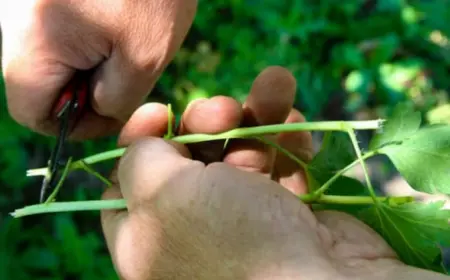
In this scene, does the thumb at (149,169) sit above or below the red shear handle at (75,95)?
above

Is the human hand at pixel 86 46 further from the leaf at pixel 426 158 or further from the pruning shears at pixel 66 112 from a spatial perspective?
the leaf at pixel 426 158

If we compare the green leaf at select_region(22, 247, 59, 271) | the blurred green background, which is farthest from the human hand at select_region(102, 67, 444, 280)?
the blurred green background

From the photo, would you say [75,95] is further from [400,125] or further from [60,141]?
[400,125]

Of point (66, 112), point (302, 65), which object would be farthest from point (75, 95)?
point (302, 65)

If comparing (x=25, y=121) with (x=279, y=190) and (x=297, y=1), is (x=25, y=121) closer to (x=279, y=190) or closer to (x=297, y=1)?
(x=279, y=190)

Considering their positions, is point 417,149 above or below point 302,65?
above

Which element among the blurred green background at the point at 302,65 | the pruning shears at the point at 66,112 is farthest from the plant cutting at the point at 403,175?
the blurred green background at the point at 302,65

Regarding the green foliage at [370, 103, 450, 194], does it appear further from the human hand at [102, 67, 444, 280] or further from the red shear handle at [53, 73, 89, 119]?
the red shear handle at [53, 73, 89, 119]
